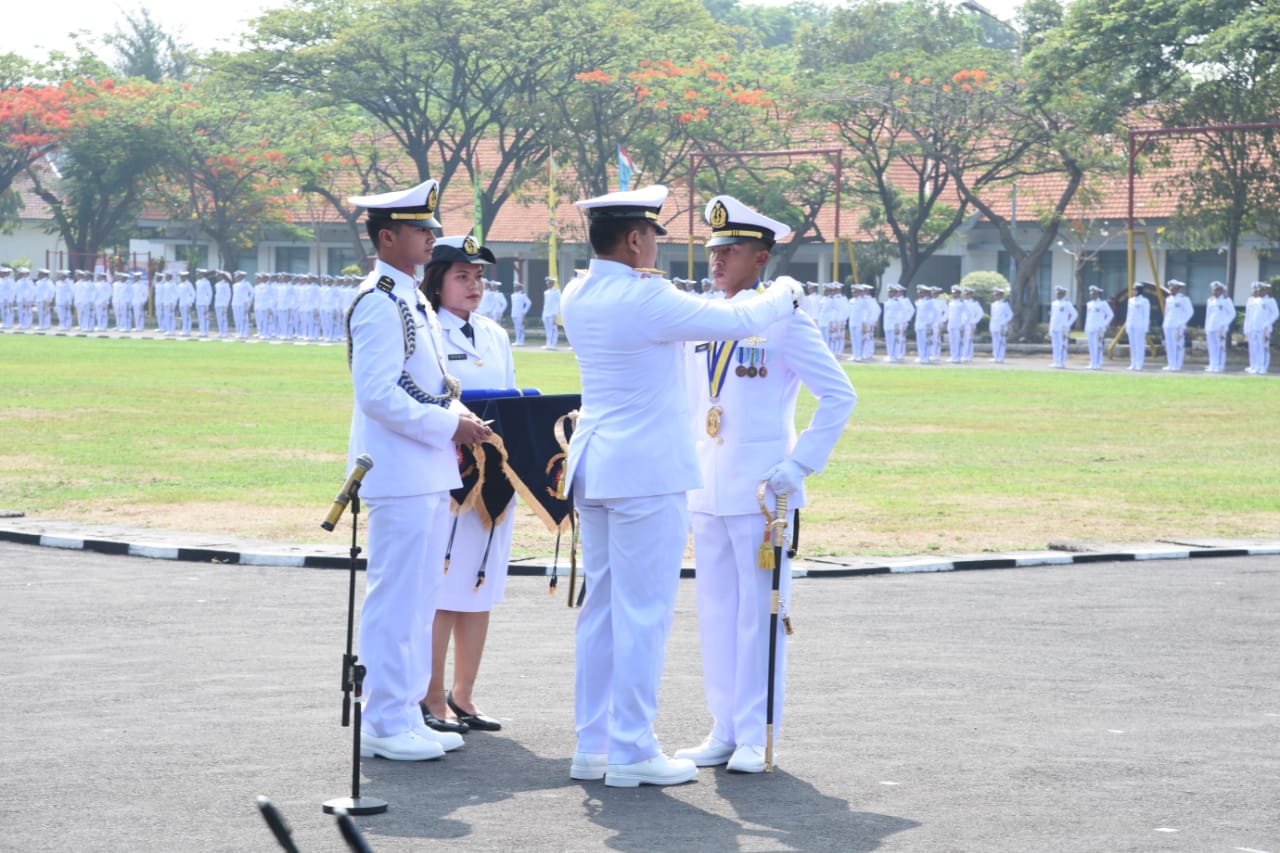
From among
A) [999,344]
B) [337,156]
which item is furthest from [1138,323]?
[337,156]

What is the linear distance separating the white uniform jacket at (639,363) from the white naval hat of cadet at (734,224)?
0.79ft

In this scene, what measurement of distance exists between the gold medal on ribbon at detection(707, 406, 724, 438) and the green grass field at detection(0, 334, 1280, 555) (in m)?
5.76

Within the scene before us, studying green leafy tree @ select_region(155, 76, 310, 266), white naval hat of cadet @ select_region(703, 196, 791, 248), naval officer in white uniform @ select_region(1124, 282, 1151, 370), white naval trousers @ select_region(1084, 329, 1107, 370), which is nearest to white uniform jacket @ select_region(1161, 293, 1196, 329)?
naval officer in white uniform @ select_region(1124, 282, 1151, 370)

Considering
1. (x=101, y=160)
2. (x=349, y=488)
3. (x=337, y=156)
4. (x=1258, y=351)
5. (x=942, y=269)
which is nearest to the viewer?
(x=349, y=488)

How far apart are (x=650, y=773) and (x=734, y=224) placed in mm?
1982

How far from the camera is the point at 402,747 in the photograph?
683 cm

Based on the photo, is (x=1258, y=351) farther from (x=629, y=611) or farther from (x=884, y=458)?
(x=629, y=611)

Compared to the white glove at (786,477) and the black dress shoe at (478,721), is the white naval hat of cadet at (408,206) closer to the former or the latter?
the white glove at (786,477)

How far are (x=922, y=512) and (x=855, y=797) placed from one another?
8.63m

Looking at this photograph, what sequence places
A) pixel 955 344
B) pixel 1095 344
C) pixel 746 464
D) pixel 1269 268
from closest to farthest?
1. pixel 746 464
2. pixel 1095 344
3. pixel 955 344
4. pixel 1269 268

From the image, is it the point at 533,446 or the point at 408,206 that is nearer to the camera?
the point at 408,206

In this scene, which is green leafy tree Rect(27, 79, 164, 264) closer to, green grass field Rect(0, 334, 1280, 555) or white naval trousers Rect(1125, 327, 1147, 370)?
green grass field Rect(0, 334, 1280, 555)

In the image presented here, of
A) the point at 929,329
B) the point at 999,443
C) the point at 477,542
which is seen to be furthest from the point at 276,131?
the point at 477,542

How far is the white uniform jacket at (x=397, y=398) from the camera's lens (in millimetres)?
6809
